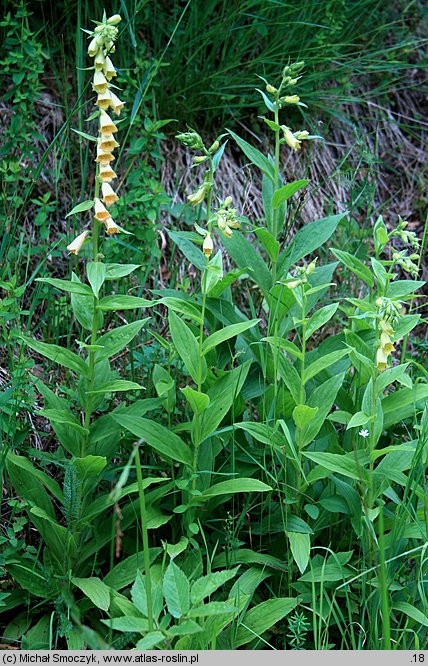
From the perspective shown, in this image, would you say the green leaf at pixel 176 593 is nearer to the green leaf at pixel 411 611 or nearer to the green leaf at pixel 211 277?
the green leaf at pixel 411 611

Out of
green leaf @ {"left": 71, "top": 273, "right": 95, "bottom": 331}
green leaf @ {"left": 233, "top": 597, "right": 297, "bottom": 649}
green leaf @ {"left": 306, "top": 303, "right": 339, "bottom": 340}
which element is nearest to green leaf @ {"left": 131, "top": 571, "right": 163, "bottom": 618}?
green leaf @ {"left": 233, "top": 597, "right": 297, "bottom": 649}

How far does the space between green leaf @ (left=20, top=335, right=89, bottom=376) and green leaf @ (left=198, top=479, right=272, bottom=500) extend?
1.78 ft

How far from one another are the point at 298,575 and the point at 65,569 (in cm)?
78

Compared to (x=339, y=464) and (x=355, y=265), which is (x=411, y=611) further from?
(x=355, y=265)

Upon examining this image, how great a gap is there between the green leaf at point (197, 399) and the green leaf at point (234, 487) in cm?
Answer: 25

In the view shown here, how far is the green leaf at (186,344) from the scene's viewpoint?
2.45m

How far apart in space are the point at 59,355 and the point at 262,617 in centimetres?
102

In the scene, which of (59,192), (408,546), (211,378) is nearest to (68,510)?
(211,378)

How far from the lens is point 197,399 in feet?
7.68

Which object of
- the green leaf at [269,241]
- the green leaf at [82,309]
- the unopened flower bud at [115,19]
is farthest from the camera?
the green leaf at [269,241]

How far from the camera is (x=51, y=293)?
3.40m

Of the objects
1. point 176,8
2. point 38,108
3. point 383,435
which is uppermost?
point 176,8

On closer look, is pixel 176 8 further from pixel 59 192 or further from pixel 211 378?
pixel 211 378

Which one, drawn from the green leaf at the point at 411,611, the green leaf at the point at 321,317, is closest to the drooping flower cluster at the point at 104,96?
Answer: the green leaf at the point at 321,317
